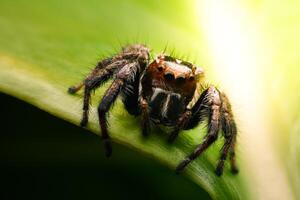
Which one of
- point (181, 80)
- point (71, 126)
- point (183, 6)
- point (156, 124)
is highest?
point (183, 6)

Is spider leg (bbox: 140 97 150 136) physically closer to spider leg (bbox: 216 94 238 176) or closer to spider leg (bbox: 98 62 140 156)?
spider leg (bbox: 98 62 140 156)

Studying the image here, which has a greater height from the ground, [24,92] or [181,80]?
[181,80]

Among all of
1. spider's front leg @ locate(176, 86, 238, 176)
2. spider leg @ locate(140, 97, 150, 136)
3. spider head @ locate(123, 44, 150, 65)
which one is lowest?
spider leg @ locate(140, 97, 150, 136)

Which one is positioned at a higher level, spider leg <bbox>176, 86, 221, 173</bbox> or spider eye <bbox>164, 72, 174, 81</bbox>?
spider eye <bbox>164, 72, 174, 81</bbox>

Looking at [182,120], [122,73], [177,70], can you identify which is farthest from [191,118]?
[122,73]

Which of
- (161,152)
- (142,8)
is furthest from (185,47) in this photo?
(161,152)

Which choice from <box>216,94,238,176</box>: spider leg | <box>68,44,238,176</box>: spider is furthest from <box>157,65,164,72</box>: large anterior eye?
<box>216,94,238,176</box>: spider leg

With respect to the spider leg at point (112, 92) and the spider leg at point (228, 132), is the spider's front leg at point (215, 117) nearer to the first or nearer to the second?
the spider leg at point (228, 132)

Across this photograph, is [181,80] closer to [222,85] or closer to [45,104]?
[222,85]

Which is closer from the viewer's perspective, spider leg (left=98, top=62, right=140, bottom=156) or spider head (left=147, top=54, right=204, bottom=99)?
spider leg (left=98, top=62, right=140, bottom=156)
